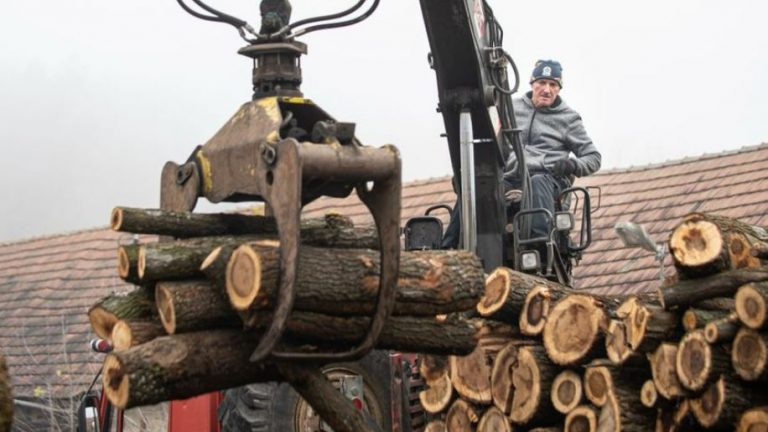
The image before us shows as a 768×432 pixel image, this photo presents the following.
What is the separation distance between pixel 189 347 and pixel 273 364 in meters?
0.42

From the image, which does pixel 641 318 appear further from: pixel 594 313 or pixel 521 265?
pixel 521 265

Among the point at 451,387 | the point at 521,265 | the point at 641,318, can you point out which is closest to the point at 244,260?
the point at 641,318

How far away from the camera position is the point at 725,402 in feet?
25.8

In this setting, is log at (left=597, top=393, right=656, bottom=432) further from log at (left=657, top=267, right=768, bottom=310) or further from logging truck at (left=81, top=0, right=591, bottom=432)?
logging truck at (left=81, top=0, right=591, bottom=432)

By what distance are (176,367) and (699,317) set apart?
2835mm

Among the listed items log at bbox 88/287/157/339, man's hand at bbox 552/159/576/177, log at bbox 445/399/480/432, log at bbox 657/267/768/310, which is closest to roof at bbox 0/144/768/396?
man's hand at bbox 552/159/576/177

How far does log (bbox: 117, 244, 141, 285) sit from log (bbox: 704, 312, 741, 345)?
2763 millimetres

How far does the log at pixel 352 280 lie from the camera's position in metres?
6.19

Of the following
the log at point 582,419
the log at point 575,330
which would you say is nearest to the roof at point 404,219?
the log at point 575,330

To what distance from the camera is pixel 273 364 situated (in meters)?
6.65

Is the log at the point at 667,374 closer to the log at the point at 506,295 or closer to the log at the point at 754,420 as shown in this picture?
the log at the point at 754,420

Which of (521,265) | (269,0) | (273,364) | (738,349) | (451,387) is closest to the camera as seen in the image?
(273,364)

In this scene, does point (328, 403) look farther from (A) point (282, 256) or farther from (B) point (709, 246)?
(B) point (709, 246)

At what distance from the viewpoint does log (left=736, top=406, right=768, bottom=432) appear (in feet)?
25.4
